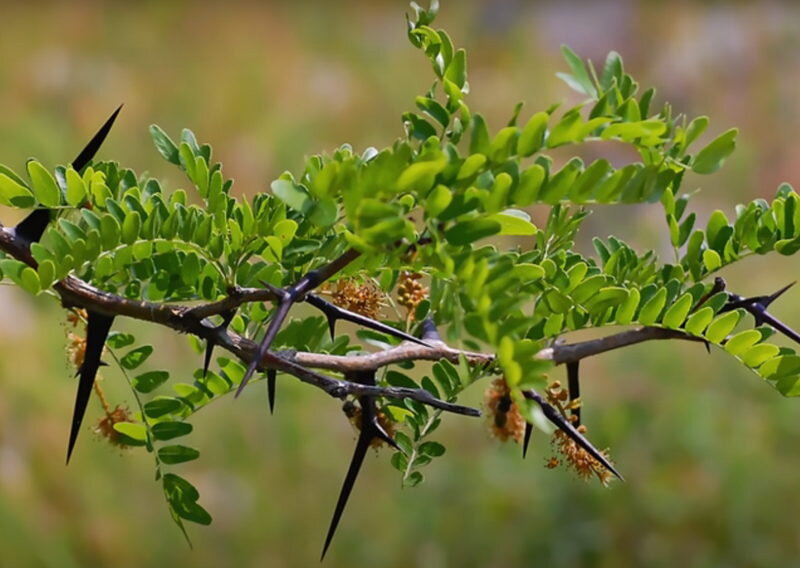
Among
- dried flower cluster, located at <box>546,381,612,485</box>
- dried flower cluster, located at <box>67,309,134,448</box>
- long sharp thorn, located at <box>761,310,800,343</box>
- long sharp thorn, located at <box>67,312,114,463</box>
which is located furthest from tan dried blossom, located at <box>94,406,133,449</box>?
long sharp thorn, located at <box>761,310,800,343</box>

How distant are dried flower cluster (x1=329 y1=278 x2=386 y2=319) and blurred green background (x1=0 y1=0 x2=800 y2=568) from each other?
1428mm

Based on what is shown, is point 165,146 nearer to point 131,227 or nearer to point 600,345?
point 131,227

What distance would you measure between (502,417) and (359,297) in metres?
0.12

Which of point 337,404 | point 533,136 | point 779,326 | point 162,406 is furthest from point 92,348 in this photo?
point 337,404

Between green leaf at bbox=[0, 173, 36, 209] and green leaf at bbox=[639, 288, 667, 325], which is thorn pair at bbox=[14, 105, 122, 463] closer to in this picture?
green leaf at bbox=[0, 173, 36, 209]

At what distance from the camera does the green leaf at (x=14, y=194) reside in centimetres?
50

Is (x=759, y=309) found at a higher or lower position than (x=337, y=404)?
higher

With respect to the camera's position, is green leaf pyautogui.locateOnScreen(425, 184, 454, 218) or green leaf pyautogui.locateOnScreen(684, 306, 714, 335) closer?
green leaf pyautogui.locateOnScreen(425, 184, 454, 218)

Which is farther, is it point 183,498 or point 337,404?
point 337,404

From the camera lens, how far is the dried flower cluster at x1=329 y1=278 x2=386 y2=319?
1.82ft

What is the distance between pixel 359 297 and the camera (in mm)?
558

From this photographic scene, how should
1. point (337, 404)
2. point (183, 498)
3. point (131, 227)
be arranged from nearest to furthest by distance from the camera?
1. point (131, 227)
2. point (183, 498)
3. point (337, 404)

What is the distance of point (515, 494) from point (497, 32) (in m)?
1.64

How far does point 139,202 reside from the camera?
0.50 m
